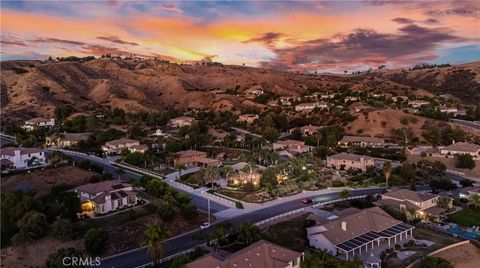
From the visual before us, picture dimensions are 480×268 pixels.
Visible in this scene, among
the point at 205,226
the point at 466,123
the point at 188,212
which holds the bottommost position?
the point at 205,226

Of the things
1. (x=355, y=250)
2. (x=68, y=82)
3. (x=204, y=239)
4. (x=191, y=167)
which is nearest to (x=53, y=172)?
(x=191, y=167)

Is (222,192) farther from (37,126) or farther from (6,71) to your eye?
(6,71)

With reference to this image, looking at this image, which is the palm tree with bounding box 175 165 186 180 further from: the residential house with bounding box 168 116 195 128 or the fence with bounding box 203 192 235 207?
the residential house with bounding box 168 116 195 128

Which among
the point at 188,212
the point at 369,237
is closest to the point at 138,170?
the point at 188,212

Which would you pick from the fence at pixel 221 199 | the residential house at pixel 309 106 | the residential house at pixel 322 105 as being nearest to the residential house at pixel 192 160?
the fence at pixel 221 199

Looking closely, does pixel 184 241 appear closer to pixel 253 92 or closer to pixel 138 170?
pixel 138 170

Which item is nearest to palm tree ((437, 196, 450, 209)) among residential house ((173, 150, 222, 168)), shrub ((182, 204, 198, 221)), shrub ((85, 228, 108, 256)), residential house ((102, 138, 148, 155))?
shrub ((182, 204, 198, 221))
